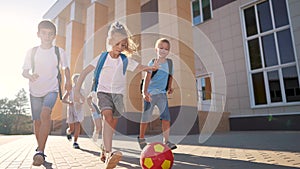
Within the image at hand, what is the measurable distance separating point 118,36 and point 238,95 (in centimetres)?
833

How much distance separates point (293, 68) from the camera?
8172 mm

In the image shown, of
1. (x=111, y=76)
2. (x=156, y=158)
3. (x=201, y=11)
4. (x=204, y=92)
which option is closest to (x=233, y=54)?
(x=204, y=92)

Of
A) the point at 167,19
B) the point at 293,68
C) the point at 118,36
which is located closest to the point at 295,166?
the point at 118,36

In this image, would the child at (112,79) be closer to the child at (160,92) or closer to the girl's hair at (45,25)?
the girl's hair at (45,25)

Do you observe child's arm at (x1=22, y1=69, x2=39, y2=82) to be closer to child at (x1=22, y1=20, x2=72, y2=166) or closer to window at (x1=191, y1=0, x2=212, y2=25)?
child at (x1=22, y1=20, x2=72, y2=166)

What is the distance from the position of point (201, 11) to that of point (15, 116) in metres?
34.1

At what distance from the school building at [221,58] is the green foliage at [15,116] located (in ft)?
85.2

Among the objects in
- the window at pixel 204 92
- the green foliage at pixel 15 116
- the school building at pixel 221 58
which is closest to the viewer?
the school building at pixel 221 58

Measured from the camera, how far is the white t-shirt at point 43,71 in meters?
2.78

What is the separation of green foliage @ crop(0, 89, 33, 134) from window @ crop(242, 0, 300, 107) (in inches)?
1138

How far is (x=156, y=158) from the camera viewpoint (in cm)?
190

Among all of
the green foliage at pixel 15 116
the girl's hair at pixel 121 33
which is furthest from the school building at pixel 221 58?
the green foliage at pixel 15 116

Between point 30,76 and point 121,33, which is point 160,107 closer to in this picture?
point 121,33

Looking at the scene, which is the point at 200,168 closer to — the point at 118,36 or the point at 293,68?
the point at 118,36
